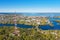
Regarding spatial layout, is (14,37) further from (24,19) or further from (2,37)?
(24,19)

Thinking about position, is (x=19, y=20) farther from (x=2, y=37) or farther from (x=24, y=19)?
(x=2, y=37)

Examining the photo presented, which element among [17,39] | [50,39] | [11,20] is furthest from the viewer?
[11,20]

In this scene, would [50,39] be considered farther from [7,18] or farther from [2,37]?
[7,18]

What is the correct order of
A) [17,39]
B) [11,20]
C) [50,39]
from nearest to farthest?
1. [17,39]
2. [50,39]
3. [11,20]

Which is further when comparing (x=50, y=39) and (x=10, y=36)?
(x=50, y=39)

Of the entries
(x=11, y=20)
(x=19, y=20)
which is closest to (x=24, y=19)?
(x=19, y=20)

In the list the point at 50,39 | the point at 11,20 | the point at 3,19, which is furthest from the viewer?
the point at 3,19

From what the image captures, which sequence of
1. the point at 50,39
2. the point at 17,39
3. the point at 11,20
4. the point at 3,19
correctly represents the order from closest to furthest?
the point at 17,39, the point at 50,39, the point at 11,20, the point at 3,19

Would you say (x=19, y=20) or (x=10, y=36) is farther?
(x=19, y=20)

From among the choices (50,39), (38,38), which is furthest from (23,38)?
(50,39)
